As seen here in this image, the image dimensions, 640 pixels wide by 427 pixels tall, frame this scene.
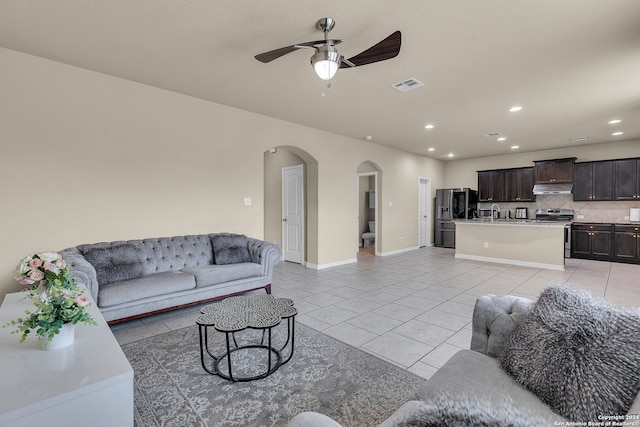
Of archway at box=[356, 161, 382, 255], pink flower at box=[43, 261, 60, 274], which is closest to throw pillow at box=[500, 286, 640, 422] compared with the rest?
pink flower at box=[43, 261, 60, 274]

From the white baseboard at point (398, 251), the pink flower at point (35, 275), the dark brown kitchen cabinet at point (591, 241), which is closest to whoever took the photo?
the pink flower at point (35, 275)

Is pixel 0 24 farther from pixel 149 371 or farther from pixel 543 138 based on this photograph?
pixel 543 138

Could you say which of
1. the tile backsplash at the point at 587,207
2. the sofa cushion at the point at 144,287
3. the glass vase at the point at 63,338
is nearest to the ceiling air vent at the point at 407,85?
the sofa cushion at the point at 144,287

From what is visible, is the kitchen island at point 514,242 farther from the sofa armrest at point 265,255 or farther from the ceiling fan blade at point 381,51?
the ceiling fan blade at point 381,51

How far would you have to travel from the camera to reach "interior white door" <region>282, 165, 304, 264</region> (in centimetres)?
663

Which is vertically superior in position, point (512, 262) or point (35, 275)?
point (35, 275)

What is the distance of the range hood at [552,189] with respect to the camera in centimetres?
755

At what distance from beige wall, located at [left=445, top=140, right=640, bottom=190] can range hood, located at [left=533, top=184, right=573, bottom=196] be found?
75cm

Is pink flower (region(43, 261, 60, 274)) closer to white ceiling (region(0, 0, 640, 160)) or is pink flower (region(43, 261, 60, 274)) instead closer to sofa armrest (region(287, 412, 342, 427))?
sofa armrest (region(287, 412, 342, 427))

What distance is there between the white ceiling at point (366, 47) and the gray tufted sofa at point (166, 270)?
6.67ft

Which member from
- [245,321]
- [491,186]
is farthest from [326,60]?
[491,186]

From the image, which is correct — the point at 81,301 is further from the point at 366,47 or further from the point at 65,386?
the point at 366,47

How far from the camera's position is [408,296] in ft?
14.0

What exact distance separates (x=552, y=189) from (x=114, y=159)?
935 centimetres
